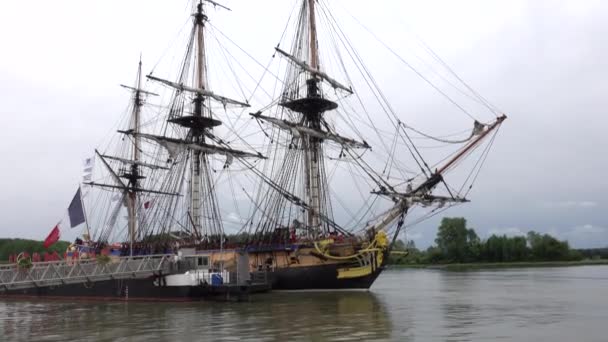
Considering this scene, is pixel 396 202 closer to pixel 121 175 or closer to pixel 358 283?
pixel 358 283

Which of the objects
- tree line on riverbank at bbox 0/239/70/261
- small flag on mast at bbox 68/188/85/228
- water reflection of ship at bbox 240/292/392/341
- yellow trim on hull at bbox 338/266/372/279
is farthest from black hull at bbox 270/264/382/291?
tree line on riverbank at bbox 0/239/70/261

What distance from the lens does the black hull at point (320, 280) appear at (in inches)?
1716

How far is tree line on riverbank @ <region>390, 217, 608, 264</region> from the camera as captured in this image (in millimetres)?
130875

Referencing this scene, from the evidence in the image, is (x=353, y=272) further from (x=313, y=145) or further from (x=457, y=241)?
(x=457, y=241)

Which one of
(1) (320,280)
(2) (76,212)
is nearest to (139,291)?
(2) (76,212)

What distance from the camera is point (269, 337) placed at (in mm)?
20953

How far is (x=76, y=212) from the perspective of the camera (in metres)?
45.7

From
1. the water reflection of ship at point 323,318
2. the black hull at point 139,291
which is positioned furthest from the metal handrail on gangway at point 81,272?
the water reflection of ship at point 323,318

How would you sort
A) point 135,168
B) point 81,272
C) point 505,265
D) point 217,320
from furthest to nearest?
point 505,265
point 135,168
point 81,272
point 217,320

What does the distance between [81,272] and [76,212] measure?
21.9ft

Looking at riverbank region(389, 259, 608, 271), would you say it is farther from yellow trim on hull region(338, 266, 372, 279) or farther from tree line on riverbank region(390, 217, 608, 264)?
yellow trim on hull region(338, 266, 372, 279)

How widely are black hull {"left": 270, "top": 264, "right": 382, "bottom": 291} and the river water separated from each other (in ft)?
14.7

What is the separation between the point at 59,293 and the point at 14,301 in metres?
4.25

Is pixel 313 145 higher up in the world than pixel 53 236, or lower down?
higher up
